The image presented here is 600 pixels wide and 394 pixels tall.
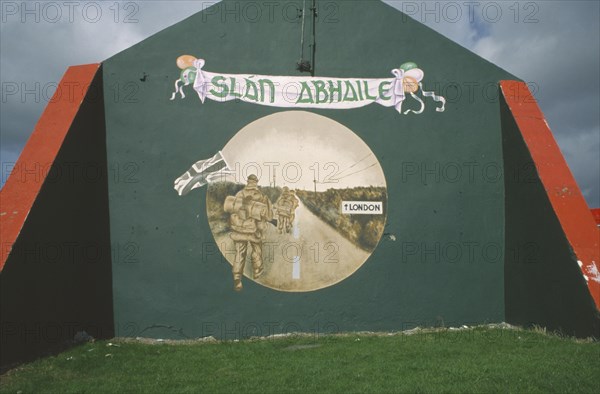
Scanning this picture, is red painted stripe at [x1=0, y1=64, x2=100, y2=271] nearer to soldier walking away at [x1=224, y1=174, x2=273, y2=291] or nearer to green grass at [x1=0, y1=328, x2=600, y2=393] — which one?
green grass at [x1=0, y1=328, x2=600, y2=393]

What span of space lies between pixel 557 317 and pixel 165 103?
24.3 feet

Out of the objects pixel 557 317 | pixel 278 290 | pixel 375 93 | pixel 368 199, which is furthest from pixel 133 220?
pixel 557 317

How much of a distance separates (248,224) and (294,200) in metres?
0.90

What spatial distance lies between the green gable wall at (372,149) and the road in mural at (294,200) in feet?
0.61

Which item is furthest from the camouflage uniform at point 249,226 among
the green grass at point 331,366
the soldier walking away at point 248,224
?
the green grass at point 331,366

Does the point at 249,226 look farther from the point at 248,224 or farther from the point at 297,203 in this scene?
the point at 297,203

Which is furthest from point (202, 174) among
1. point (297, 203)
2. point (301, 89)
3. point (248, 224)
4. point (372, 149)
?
point (372, 149)

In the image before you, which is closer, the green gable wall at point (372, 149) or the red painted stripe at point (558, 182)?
the red painted stripe at point (558, 182)

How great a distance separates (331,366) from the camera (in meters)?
6.86

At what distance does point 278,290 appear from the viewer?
30.6 ft

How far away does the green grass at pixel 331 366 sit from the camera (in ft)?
19.7

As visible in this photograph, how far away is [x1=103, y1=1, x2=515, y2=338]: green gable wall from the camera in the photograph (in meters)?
9.19

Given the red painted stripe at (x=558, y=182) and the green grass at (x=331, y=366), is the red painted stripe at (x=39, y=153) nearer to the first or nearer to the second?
the green grass at (x=331, y=366)

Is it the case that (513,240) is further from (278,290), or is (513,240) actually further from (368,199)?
(278,290)
